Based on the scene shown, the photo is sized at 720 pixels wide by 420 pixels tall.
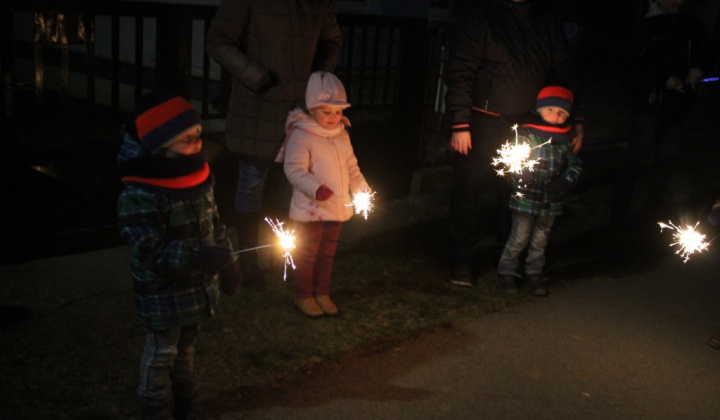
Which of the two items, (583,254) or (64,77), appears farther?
(583,254)

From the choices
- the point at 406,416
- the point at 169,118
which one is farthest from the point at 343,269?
the point at 169,118

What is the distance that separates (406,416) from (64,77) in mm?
3377

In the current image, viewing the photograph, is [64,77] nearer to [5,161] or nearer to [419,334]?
[5,161]

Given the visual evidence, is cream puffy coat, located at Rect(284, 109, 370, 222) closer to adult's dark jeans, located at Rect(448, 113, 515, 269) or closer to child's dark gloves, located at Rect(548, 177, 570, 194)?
adult's dark jeans, located at Rect(448, 113, 515, 269)

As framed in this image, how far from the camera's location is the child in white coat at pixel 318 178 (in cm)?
448

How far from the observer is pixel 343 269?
591 cm

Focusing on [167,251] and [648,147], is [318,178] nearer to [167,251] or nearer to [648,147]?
[167,251]

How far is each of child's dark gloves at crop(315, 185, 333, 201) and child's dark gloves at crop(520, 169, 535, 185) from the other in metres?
1.59

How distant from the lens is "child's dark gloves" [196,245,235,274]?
3.22m

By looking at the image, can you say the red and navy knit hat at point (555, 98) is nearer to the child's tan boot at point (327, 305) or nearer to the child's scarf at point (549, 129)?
the child's scarf at point (549, 129)

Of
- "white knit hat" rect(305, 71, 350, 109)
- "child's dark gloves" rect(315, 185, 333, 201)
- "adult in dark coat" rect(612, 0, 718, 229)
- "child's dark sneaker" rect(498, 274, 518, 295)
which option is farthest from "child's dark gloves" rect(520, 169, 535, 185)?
"adult in dark coat" rect(612, 0, 718, 229)

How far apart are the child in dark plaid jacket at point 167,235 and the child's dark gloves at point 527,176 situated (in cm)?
249

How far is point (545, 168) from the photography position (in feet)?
17.5

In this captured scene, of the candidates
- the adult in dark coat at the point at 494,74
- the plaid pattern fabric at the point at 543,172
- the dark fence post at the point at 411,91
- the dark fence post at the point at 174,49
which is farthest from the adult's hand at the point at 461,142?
the dark fence post at the point at 411,91
